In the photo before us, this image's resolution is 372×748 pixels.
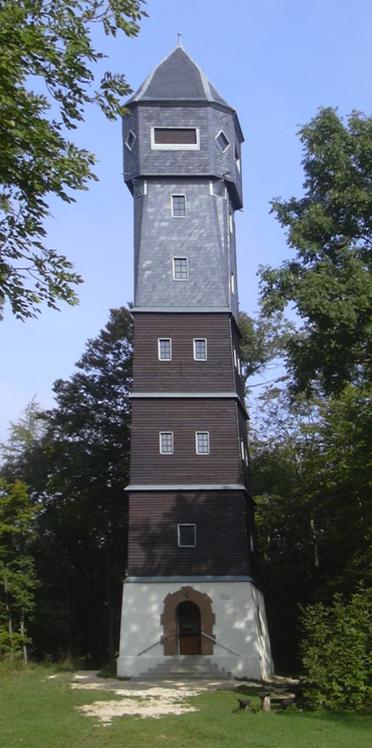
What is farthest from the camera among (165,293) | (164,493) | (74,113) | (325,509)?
(325,509)

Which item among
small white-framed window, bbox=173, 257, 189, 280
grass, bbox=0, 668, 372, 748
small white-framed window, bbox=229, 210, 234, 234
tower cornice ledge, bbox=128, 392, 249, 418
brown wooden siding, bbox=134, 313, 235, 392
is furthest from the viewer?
small white-framed window, bbox=229, 210, 234, 234

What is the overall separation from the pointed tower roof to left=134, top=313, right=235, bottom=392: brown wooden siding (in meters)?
7.43

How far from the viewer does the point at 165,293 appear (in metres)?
30.6

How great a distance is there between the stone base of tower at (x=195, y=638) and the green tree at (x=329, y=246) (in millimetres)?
9826

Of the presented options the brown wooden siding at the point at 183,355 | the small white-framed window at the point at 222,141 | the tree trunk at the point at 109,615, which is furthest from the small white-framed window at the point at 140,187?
the tree trunk at the point at 109,615

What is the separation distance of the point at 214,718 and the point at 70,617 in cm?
1980

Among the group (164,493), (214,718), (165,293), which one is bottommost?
(214,718)

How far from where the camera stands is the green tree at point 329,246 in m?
19.2

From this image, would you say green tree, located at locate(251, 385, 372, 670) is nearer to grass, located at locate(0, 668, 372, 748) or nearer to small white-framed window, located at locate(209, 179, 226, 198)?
small white-framed window, located at locate(209, 179, 226, 198)

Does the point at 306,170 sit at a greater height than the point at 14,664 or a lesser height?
greater

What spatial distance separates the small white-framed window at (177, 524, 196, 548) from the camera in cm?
2847

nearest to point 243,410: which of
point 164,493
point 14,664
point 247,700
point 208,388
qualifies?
point 208,388

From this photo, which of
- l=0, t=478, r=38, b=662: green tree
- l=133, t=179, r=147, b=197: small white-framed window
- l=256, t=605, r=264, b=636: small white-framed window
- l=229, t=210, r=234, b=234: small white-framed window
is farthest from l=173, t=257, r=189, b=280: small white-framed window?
l=256, t=605, r=264, b=636: small white-framed window

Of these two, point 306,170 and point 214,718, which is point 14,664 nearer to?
point 214,718
